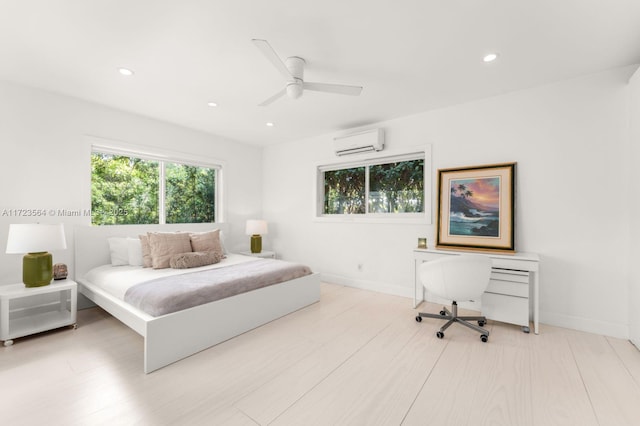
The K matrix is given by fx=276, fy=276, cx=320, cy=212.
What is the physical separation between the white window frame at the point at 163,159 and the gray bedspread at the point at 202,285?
5.68 ft

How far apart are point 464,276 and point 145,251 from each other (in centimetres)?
341

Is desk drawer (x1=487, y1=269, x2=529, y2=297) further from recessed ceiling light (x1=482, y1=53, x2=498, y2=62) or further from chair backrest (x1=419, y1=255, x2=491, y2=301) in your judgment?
recessed ceiling light (x1=482, y1=53, x2=498, y2=62)

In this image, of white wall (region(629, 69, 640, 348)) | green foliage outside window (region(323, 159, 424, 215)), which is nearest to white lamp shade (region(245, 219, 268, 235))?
green foliage outside window (region(323, 159, 424, 215))

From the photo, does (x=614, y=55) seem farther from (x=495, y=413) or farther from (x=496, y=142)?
(x=495, y=413)

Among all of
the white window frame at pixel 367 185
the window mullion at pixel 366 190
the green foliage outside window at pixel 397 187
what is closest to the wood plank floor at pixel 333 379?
the white window frame at pixel 367 185

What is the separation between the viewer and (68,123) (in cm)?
308

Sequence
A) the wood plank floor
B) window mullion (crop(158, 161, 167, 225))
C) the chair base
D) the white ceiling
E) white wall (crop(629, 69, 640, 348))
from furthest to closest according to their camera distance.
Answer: window mullion (crop(158, 161, 167, 225)) < the chair base < white wall (crop(629, 69, 640, 348)) < the white ceiling < the wood plank floor

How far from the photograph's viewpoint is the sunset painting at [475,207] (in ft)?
9.88

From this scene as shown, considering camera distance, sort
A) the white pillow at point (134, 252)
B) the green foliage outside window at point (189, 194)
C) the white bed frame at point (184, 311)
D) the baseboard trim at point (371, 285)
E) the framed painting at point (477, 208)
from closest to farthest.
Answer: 1. the white bed frame at point (184, 311)
2. the framed painting at point (477, 208)
3. the white pillow at point (134, 252)
4. the baseboard trim at point (371, 285)
5. the green foliage outside window at point (189, 194)

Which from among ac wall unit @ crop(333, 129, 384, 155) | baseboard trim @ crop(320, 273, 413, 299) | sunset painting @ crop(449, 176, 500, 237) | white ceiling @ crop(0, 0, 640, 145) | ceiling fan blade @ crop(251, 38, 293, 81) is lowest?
baseboard trim @ crop(320, 273, 413, 299)

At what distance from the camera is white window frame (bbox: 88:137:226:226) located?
3430 millimetres

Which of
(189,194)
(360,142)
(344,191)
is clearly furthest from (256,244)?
(360,142)

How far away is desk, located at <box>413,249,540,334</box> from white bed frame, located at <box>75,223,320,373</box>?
6.23 feet

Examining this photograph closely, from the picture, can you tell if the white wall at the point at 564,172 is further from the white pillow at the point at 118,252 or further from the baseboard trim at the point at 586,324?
the white pillow at the point at 118,252
